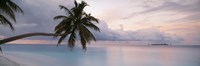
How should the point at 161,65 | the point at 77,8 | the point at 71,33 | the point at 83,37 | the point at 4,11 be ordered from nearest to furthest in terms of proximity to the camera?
the point at 4,11, the point at 71,33, the point at 83,37, the point at 77,8, the point at 161,65

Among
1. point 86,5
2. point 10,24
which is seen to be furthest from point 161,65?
point 10,24

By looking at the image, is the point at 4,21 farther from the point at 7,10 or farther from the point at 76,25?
the point at 76,25

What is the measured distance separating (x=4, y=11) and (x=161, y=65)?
→ 109ft

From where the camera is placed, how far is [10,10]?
9.79m

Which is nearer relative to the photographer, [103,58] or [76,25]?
[76,25]

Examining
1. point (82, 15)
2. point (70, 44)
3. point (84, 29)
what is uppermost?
point (82, 15)

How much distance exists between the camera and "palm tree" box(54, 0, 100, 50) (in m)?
13.4

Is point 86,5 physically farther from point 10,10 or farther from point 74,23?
point 10,10

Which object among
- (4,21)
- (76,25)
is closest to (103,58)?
(76,25)

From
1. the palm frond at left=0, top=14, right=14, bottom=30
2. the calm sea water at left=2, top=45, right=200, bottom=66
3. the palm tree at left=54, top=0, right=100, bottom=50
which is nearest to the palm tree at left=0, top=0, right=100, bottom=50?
the palm tree at left=54, top=0, right=100, bottom=50

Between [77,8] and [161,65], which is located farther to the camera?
[161,65]

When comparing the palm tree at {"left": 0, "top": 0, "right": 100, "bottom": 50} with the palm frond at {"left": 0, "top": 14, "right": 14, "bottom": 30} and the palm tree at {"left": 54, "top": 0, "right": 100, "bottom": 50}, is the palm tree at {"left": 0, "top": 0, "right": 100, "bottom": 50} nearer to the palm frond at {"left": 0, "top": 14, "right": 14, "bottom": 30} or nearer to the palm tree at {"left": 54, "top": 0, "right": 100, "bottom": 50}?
the palm tree at {"left": 54, "top": 0, "right": 100, "bottom": 50}

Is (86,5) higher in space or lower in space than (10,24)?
higher

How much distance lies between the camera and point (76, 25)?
13680 millimetres
